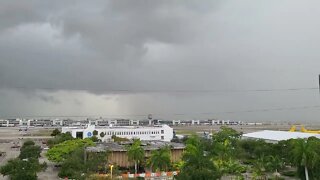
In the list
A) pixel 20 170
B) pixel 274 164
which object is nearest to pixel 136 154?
pixel 20 170

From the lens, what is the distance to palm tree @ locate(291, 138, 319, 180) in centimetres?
4028

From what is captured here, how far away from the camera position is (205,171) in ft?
119

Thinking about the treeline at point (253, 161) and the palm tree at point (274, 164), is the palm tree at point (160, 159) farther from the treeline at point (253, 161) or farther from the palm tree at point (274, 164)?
the palm tree at point (274, 164)

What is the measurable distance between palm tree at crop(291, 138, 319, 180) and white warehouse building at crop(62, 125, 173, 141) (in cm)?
8640

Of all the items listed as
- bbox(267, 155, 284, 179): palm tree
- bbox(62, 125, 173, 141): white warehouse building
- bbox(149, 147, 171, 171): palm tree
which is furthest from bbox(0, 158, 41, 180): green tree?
bbox(62, 125, 173, 141): white warehouse building

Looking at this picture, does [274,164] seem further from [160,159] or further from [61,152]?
[61,152]

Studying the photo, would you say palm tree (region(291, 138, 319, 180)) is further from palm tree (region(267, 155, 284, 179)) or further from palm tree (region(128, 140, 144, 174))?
palm tree (region(128, 140, 144, 174))

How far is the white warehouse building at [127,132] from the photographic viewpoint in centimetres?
12306

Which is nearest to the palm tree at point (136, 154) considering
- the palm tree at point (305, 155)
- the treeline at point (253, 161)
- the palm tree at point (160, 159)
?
the palm tree at point (160, 159)

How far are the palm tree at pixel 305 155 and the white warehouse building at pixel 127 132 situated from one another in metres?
86.4

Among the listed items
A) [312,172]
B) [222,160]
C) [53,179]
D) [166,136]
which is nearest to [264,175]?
[222,160]

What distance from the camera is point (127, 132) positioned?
420ft

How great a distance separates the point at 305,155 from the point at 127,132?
92.2 meters

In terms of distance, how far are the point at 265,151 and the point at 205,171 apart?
3834 centimetres
